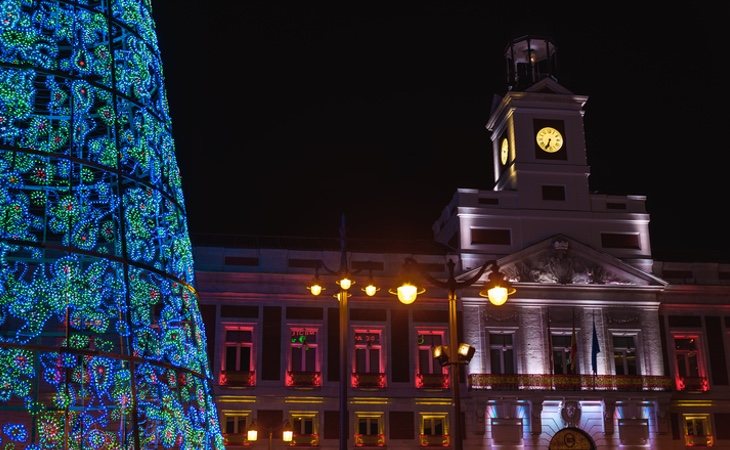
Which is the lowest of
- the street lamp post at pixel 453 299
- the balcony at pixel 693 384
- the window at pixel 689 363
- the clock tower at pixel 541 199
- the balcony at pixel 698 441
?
the balcony at pixel 698 441

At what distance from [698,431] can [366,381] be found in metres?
15.0

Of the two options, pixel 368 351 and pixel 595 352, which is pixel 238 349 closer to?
pixel 368 351

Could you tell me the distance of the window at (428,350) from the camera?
124ft

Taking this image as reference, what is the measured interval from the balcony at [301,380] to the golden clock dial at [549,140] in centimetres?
1534

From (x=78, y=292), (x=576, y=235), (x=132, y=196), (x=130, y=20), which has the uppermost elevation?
(x=576, y=235)

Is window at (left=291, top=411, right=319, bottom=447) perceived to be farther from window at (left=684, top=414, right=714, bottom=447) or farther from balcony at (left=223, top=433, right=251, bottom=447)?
window at (left=684, top=414, right=714, bottom=447)

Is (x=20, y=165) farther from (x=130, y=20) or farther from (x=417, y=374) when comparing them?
(x=417, y=374)

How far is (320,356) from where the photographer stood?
122 feet

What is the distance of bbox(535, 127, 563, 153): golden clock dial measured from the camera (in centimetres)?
4147

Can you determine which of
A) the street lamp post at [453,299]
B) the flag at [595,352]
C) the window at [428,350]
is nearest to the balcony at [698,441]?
the flag at [595,352]

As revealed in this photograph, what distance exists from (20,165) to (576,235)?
3304 cm

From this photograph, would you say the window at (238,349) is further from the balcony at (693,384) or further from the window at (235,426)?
the balcony at (693,384)

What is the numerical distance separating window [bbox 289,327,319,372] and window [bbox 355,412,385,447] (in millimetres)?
2862

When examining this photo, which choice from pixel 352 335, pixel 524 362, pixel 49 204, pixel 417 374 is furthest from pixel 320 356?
pixel 49 204
